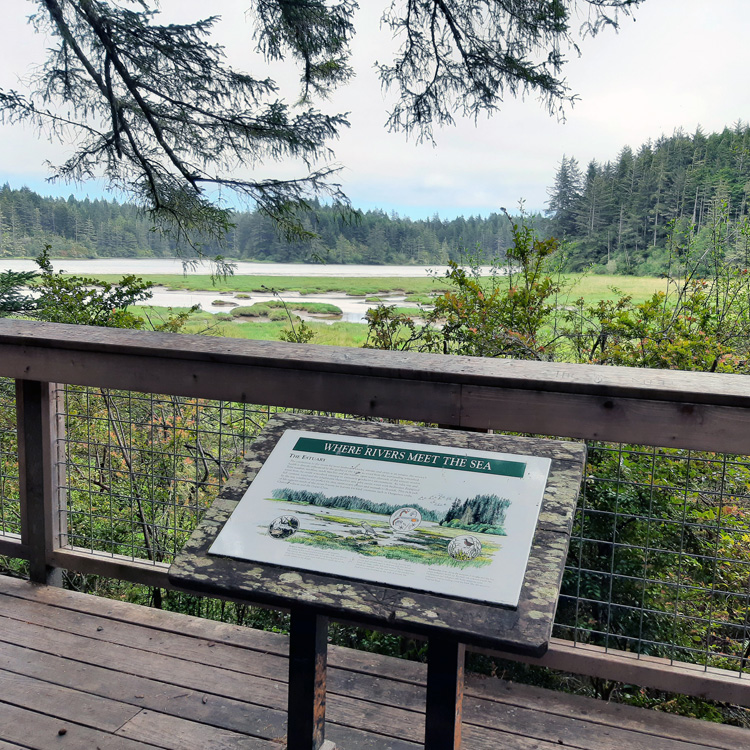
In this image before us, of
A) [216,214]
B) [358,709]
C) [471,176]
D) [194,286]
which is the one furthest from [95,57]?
[358,709]

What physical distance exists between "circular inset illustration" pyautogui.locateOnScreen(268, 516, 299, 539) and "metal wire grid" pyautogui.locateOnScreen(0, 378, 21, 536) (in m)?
1.41

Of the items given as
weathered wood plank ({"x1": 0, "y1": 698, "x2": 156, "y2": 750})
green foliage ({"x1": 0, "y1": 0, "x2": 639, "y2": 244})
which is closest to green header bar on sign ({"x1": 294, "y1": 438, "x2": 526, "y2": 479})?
weathered wood plank ({"x1": 0, "y1": 698, "x2": 156, "y2": 750})

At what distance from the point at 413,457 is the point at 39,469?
1.42 metres

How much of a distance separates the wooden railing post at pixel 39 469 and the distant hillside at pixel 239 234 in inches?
109

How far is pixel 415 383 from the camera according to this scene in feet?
5.04

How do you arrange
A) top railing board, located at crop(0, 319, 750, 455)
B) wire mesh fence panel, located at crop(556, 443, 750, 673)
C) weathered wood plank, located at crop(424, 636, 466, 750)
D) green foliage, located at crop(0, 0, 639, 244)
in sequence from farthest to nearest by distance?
green foliage, located at crop(0, 0, 639, 244), wire mesh fence panel, located at crop(556, 443, 750, 673), top railing board, located at crop(0, 319, 750, 455), weathered wood plank, located at crop(424, 636, 466, 750)

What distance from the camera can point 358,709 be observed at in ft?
5.33

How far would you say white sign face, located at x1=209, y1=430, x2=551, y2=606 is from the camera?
1001 millimetres

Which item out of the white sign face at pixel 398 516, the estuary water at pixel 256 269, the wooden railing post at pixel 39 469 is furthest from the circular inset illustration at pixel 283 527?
the estuary water at pixel 256 269

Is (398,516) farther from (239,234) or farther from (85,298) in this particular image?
(239,234)

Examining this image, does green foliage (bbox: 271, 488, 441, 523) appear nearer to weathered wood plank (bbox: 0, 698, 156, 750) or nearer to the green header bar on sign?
the green header bar on sign

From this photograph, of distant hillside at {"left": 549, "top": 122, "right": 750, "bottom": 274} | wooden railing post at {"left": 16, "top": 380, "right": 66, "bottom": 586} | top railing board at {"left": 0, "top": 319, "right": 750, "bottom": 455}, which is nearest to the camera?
top railing board at {"left": 0, "top": 319, "right": 750, "bottom": 455}

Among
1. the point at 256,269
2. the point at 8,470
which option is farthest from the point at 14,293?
the point at 256,269

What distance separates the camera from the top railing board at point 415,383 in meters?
1.37
